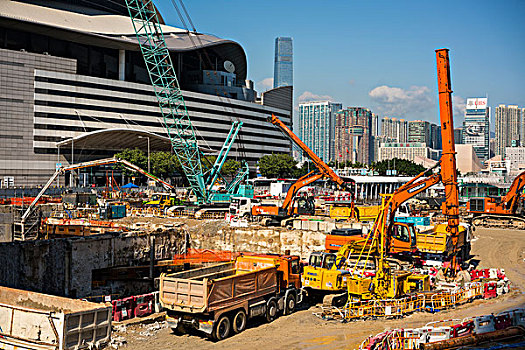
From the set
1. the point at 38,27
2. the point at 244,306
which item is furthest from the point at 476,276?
the point at 38,27

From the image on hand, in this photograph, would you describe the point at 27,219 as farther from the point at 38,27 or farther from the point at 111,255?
the point at 38,27

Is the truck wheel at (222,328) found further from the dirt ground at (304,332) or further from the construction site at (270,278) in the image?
the dirt ground at (304,332)

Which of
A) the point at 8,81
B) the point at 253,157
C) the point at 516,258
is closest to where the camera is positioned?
the point at 516,258

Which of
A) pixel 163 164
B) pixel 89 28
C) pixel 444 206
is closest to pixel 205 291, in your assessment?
pixel 444 206

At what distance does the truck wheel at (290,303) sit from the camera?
21594 mm

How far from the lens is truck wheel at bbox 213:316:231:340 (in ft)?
58.8

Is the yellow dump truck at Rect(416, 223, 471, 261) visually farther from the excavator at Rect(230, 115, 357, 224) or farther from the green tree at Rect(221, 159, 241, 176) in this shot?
the green tree at Rect(221, 159, 241, 176)

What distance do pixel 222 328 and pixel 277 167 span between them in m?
109

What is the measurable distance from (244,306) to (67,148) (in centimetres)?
9512

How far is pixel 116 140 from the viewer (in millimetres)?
108062

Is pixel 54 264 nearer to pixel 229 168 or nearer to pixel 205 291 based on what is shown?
pixel 205 291

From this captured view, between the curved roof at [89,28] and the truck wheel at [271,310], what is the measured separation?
324ft

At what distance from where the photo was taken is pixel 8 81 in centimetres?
9738

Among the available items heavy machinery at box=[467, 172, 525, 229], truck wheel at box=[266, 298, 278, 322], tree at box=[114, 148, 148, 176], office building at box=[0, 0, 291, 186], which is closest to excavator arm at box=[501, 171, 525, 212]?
heavy machinery at box=[467, 172, 525, 229]
